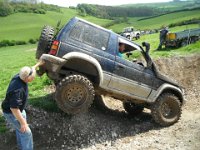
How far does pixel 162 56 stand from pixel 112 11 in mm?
104364

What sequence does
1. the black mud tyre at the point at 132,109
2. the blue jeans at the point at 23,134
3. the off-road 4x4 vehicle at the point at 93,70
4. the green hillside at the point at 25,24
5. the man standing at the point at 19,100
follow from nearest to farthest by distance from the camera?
the man standing at the point at 19,100 < the blue jeans at the point at 23,134 < the off-road 4x4 vehicle at the point at 93,70 < the black mud tyre at the point at 132,109 < the green hillside at the point at 25,24

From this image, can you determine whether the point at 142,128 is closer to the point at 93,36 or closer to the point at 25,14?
the point at 93,36

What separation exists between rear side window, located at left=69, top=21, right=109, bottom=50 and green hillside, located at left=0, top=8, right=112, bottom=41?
65316 mm

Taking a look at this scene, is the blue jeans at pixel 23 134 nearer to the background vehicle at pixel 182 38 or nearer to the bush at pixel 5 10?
the background vehicle at pixel 182 38

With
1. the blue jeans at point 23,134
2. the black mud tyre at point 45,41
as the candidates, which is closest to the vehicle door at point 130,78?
the black mud tyre at point 45,41

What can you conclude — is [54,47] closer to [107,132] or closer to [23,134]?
[23,134]

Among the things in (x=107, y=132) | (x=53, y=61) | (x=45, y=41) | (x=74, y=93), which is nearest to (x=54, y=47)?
(x=53, y=61)

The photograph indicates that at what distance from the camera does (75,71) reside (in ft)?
29.9

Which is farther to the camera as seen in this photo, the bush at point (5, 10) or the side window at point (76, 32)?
the bush at point (5, 10)

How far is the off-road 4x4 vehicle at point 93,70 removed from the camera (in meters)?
8.69

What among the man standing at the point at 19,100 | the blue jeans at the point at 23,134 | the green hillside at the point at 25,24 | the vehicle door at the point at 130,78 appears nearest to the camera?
the man standing at the point at 19,100

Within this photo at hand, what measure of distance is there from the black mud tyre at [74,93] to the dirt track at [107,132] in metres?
1.03

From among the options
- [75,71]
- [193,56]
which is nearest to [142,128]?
[75,71]

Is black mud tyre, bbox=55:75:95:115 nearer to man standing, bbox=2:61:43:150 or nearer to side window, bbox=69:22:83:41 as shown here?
side window, bbox=69:22:83:41
